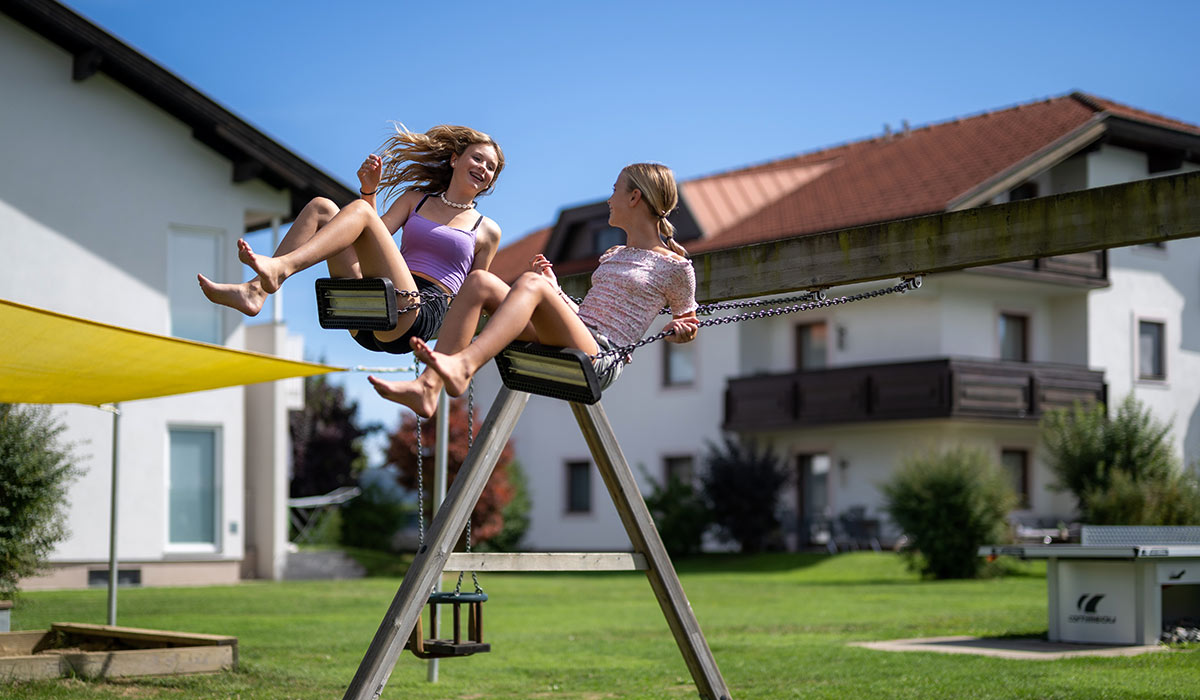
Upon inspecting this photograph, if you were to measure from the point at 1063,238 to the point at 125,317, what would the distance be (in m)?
17.6

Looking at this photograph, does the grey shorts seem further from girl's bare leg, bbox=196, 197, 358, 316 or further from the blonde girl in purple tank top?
girl's bare leg, bbox=196, 197, 358, 316

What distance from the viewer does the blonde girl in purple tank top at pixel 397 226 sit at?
5.09 metres

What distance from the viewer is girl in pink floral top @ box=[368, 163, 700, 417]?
5098 millimetres

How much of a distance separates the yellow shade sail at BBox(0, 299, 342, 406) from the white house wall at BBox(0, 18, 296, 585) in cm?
1059

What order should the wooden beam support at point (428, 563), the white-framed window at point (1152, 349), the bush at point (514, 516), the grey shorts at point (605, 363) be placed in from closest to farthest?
the grey shorts at point (605, 363), the wooden beam support at point (428, 563), the white-framed window at point (1152, 349), the bush at point (514, 516)

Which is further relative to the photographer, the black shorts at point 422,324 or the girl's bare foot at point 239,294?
the black shorts at point 422,324

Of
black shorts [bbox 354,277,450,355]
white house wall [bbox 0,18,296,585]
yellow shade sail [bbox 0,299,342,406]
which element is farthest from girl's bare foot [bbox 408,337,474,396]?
white house wall [bbox 0,18,296,585]

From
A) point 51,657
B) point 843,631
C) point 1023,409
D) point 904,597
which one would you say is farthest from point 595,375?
point 1023,409

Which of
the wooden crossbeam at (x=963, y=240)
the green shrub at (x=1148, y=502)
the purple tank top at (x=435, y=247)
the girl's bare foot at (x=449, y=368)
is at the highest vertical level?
the wooden crossbeam at (x=963, y=240)

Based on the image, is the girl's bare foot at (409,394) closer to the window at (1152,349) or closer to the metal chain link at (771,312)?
the metal chain link at (771,312)

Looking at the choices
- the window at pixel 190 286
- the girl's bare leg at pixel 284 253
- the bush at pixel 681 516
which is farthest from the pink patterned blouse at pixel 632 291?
the bush at pixel 681 516

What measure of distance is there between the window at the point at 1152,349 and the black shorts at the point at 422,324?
100.0ft

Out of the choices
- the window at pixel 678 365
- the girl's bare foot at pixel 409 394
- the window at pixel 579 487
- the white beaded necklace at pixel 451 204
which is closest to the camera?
the girl's bare foot at pixel 409 394

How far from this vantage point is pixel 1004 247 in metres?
6.71
